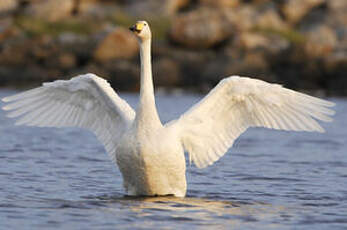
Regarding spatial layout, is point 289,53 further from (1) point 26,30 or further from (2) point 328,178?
(2) point 328,178

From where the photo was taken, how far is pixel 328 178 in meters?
12.9

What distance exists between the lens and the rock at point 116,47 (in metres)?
36.2

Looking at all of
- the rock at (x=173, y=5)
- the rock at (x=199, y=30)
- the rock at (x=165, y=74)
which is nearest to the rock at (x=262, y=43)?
the rock at (x=199, y=30)

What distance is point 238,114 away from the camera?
1090cm

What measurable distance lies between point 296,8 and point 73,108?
1519 inches

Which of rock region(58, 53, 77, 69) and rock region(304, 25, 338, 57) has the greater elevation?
rock region(304, 25, 338, 57)

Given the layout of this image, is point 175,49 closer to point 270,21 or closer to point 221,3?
point 270,21

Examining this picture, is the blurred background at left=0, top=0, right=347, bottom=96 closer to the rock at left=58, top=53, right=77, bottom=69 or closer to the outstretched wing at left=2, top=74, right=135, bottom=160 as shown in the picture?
the rock at left=58, top=53, right=77, bottom=69

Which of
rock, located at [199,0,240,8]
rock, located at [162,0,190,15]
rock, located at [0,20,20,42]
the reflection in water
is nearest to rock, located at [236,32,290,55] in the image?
rock, located at [199,0,240,8]

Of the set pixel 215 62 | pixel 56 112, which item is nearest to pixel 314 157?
pixel 56 112

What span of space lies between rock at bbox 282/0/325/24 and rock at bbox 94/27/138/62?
46.7ft

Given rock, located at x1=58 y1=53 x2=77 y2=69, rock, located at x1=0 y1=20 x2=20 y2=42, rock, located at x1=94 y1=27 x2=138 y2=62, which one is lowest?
rock, located at x1=58 y1=53 x2=77 y2=69

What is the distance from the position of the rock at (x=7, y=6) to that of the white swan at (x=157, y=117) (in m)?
33.0

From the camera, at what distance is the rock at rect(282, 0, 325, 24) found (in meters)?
47.8
